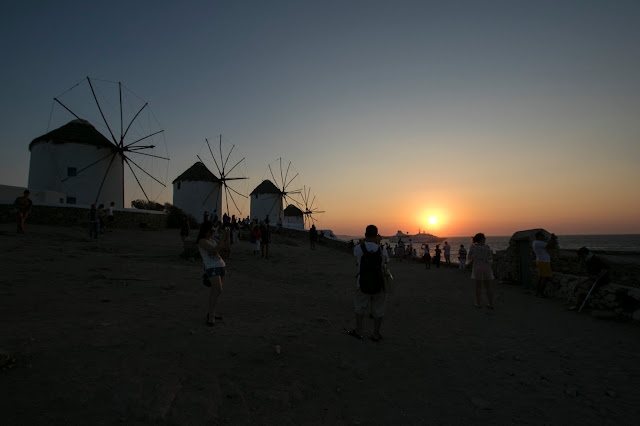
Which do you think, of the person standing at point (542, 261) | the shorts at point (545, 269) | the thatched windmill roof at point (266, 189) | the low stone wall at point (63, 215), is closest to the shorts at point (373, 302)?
the person standing at point (542, 261)

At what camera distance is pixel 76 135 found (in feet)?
79.0

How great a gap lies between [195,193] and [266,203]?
1450 centimetres

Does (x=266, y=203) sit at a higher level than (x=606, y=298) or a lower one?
higher

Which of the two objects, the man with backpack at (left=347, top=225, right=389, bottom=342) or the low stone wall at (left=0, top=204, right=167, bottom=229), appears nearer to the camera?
the man with backpack at (left=347, top=225, right=389, bottom=342)

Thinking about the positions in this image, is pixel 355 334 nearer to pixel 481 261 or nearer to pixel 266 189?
pixel 481 261

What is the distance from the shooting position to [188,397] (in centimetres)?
326

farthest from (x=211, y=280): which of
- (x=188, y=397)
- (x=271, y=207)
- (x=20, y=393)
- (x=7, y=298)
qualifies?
(x=271, y=207)

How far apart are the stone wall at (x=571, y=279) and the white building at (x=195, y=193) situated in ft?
98.5

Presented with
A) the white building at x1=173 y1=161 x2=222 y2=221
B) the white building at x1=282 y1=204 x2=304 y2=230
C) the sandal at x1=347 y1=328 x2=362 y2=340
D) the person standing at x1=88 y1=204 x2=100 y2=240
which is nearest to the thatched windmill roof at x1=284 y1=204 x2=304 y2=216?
the white building at x1=282 y1=204 x2=304 y2=230

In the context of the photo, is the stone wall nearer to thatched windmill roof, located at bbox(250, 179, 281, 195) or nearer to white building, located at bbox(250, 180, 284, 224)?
white building, located at bbox(250, 180, 284, 224)

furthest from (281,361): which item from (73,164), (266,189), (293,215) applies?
(293,215)

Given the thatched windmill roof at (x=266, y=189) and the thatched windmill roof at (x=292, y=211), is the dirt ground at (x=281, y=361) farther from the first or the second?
the thatched windmill roof at (x=292, y=211)

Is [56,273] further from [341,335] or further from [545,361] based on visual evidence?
[545,361]

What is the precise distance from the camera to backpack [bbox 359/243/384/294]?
16.9ft
